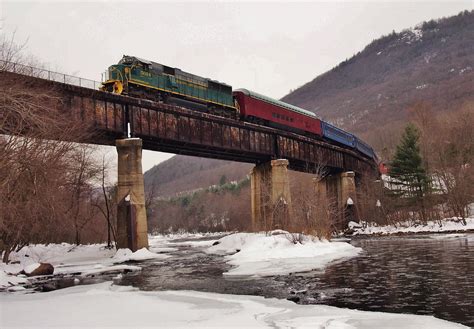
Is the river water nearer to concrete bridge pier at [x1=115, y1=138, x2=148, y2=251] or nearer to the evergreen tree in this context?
concrete bridge pier at [x1=115, y1=138, x2=148, y2=251]

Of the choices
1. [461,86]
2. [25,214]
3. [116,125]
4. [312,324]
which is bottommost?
[312,324]

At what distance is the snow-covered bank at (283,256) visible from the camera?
16.0 m

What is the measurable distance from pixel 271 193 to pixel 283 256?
1942cm

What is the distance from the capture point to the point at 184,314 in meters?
8.36

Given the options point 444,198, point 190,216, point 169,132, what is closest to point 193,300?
point 169,132

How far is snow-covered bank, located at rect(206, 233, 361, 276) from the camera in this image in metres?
16.0

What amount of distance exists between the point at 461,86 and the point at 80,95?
558ft

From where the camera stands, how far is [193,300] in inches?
399

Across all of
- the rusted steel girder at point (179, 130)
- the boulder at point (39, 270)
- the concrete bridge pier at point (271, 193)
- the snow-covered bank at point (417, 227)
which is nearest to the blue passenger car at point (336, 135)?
the rusted steel girder at point (179, 130)

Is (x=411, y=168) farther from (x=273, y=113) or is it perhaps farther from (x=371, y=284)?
(x=371, y=284)

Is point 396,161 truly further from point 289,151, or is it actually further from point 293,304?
point 293,304

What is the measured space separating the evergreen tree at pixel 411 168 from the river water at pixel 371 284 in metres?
38.4

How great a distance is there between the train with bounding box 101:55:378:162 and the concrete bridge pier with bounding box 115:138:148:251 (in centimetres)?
425

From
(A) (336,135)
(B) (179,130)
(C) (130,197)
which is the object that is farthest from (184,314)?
(A) (336,135)
